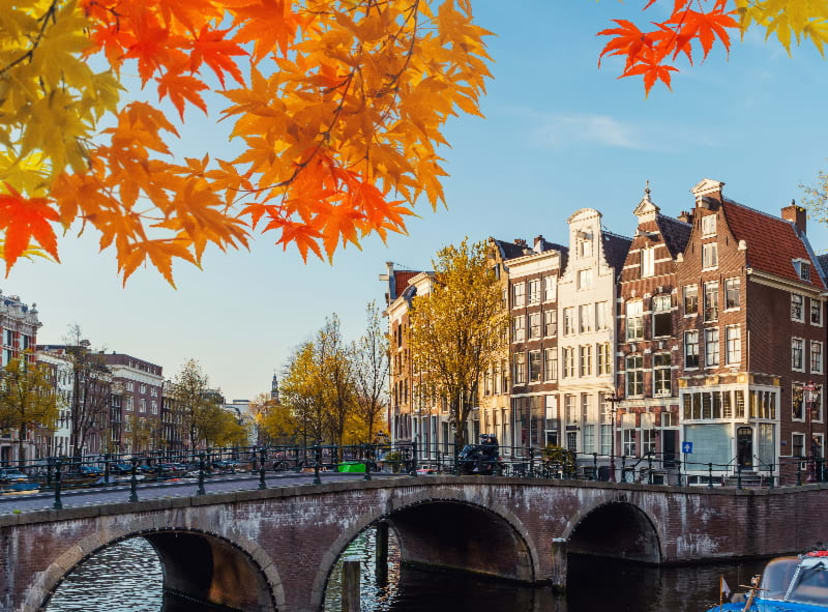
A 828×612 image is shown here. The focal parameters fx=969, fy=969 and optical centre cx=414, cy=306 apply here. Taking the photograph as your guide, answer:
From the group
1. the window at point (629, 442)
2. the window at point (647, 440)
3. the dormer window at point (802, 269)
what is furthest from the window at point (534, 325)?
the dormer window at point (802, 269)

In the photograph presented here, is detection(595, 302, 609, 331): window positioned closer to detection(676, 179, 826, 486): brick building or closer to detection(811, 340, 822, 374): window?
detection(676, 179, 826, 486): brick building

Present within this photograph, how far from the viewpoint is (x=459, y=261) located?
4184cm

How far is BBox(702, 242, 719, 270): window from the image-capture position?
42.4 metres

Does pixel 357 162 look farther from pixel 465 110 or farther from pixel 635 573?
pixel 635 573

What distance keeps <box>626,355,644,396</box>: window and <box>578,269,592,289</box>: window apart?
14.3 feet

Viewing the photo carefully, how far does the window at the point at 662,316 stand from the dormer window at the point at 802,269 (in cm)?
611

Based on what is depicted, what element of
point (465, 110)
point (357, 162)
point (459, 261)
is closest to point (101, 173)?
point (357, 162)

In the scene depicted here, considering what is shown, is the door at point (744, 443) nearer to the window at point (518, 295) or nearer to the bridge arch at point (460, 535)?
the bridge arch at point (460, 535)

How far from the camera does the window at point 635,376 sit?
1767 inches

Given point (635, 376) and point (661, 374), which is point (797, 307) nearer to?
point (661, 374)

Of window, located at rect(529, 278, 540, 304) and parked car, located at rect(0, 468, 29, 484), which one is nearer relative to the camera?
parked car, located at rect(0, 468, 29, 484)

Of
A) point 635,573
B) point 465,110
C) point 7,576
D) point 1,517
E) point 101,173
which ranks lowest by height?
point 635,573

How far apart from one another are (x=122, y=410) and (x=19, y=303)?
34556 millimetres

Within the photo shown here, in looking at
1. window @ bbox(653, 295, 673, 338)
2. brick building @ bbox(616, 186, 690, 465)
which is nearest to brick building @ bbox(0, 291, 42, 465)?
brick building @ bbox(616, 186, 690, 465)
